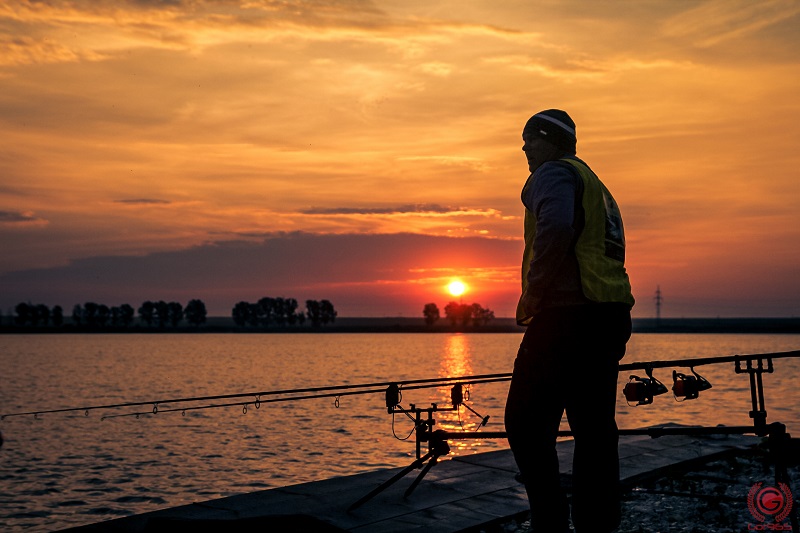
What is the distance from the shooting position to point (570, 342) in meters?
4.18

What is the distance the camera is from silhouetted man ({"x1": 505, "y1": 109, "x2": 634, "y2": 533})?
4172 mm

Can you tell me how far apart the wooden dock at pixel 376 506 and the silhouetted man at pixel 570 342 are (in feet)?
7.96

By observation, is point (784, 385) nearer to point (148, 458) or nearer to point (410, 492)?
point (148, 458)

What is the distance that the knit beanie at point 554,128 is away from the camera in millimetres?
4523

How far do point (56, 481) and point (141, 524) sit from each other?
49.7 feet

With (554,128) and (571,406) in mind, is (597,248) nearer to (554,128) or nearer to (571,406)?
(554,128)

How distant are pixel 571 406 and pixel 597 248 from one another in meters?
0.85

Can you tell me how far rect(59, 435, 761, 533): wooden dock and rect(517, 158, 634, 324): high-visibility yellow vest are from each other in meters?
3.01

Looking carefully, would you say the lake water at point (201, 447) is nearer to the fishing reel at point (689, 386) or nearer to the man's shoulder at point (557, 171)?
the fishing reel at point (689, 386)

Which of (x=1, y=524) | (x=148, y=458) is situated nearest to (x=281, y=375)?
(x=148, y=458)

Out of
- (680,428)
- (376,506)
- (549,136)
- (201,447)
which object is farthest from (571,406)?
(201,447)

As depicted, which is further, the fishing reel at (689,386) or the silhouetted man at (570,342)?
the fishing reel at (689,386)

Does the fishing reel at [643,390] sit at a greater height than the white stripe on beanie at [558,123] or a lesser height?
lesser

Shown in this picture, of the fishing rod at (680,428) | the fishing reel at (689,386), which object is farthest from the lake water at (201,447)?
the fishing reel at (689,386)
